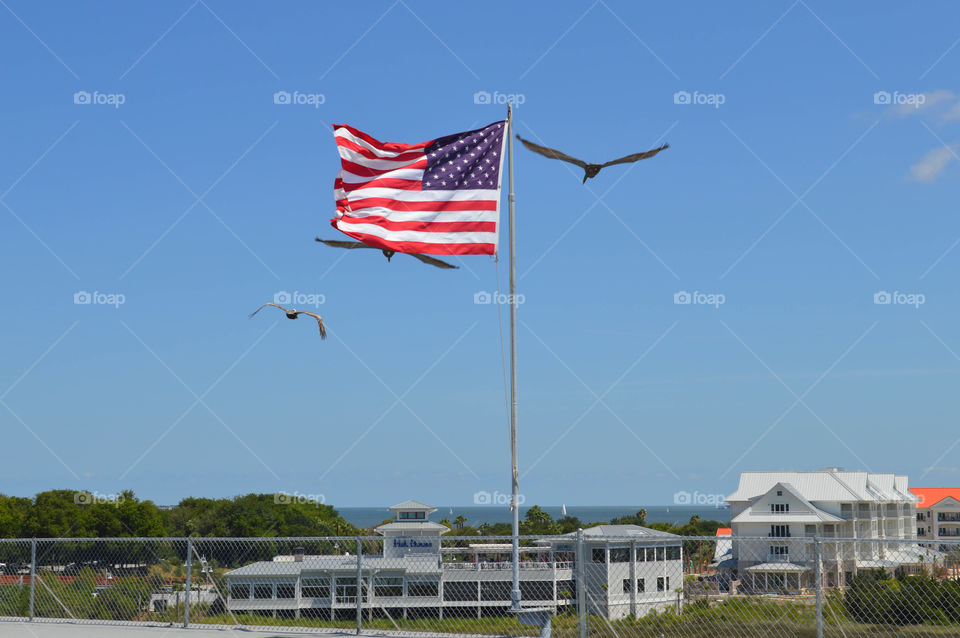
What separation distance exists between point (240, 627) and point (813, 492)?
6462 cm

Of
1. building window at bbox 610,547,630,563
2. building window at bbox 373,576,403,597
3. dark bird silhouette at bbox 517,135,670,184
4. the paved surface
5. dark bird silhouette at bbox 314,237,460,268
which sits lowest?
the paved surface

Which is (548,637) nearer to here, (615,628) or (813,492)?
(615,628)

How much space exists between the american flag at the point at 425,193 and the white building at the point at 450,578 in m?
4.32

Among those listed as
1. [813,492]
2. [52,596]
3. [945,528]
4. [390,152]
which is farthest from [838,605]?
[945,528]

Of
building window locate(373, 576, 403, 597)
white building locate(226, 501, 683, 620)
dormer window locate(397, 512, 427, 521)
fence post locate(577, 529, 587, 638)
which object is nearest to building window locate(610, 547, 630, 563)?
white building locate(226, 501, 683, 620)

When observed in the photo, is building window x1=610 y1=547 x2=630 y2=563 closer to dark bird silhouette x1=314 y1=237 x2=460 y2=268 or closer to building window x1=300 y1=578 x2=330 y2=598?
building window x1=300 y1=578 x2=330 y2=598

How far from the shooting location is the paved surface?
1278 centimetres

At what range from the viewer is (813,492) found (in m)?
70.6

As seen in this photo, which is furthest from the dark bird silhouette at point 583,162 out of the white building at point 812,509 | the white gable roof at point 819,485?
the white gable roof at point 819,485

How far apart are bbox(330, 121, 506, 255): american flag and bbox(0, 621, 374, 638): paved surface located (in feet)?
18.6

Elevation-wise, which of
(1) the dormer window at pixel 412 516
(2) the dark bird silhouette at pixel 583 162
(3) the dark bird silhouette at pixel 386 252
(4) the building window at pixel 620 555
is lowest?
(4) the building window at pixel 620 555

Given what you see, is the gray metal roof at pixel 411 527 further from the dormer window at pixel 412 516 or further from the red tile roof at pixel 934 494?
the red tile roof at pixel 934 494

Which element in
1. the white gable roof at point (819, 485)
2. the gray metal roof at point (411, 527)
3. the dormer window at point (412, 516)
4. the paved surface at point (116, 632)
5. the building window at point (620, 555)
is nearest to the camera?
the paved surface at point (116, 632)

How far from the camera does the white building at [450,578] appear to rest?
43.2 feet
